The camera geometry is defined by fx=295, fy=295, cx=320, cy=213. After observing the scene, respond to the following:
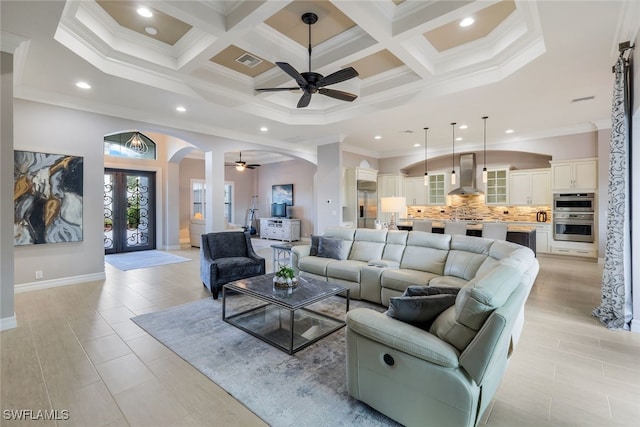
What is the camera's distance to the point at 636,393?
2.19m

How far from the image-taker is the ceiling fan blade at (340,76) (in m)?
3.15

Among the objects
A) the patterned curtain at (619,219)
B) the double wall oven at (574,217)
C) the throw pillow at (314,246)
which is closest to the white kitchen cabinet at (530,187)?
the double wall oven at (574,217)

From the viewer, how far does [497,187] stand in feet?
26.4

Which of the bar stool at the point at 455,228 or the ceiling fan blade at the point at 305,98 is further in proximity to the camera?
the bar stool at the point at 455,228

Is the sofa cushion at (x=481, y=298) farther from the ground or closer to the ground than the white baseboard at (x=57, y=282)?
farther from the ground

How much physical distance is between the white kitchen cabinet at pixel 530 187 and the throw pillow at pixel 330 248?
5730 mm

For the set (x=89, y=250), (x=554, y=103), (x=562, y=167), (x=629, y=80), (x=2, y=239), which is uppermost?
(x=554, y=103)

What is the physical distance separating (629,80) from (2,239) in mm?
7077

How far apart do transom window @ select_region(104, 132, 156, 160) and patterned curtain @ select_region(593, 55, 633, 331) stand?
9.54m

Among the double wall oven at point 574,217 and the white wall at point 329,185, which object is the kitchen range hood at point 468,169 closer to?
the double wall oven at point 574,217

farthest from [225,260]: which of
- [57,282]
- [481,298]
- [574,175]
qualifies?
[574,175]

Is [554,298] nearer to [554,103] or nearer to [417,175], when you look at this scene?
[554,103]

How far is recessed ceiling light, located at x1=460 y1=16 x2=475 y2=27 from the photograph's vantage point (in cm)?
332

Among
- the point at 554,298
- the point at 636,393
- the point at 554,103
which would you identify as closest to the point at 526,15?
the point at 554,103
